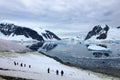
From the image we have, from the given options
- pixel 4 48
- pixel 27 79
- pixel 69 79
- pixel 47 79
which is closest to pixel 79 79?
pixel 69 79

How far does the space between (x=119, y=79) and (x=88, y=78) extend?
683 cm

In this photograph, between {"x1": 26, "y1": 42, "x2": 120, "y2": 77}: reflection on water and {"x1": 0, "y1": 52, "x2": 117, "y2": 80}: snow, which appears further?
{"x1": 26, "y1": 42, "x2": 120, "y2": 77}: reflection on water

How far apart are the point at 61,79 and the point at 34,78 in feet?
17.6

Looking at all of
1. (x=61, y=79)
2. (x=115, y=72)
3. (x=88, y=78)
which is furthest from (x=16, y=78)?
(x=115, y=72)

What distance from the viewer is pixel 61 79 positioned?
46.9 meters

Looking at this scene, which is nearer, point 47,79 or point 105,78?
point 47,79

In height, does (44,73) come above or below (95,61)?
above

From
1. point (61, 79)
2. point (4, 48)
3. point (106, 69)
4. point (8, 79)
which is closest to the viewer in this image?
point (8, 79)

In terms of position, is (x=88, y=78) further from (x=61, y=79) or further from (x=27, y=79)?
(x=27, y=79)

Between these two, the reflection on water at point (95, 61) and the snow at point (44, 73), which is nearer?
the snow at point (44, 73)

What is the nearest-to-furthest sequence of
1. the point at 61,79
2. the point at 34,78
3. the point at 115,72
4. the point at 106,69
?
the point at 34,78 → the point at 61,79 → the point at 115,72 → the point at 106,69

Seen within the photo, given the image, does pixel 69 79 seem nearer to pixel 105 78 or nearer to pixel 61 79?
pixel 61 79

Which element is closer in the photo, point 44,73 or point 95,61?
point 44,73

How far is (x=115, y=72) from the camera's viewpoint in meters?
65.7
